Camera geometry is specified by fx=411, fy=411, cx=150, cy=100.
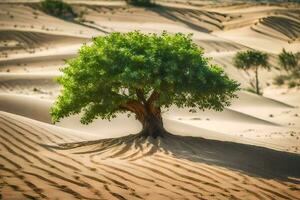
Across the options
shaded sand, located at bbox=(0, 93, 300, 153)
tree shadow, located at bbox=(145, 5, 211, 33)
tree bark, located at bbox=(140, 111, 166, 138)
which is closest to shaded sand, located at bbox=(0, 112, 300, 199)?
tree bark, located at bbox=(140, 111, 166, 138)

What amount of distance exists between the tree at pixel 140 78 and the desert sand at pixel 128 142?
911 millimetres

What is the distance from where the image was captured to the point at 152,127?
11.0 metres

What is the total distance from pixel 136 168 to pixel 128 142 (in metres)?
2.57

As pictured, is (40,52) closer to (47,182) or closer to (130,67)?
(130,67)

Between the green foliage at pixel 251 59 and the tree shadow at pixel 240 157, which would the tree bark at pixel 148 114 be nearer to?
the tree shadow at pixel 240 157

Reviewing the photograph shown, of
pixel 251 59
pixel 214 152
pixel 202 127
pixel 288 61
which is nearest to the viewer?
pixel 214 152

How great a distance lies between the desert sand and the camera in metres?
6.79

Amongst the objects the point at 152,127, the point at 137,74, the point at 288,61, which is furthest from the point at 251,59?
the point at 137,74

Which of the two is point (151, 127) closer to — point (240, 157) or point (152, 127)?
point (152, 127)

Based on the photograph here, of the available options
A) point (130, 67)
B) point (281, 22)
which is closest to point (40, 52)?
point (130, 67)

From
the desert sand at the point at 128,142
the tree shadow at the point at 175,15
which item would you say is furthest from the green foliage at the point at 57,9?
the tree shadow at the point at 175,15

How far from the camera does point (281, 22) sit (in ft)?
148

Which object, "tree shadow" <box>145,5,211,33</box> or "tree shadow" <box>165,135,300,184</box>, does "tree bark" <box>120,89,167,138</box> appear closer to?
"tree shadow" <box>165,135,300,184</box>

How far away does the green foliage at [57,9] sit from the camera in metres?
40.7
